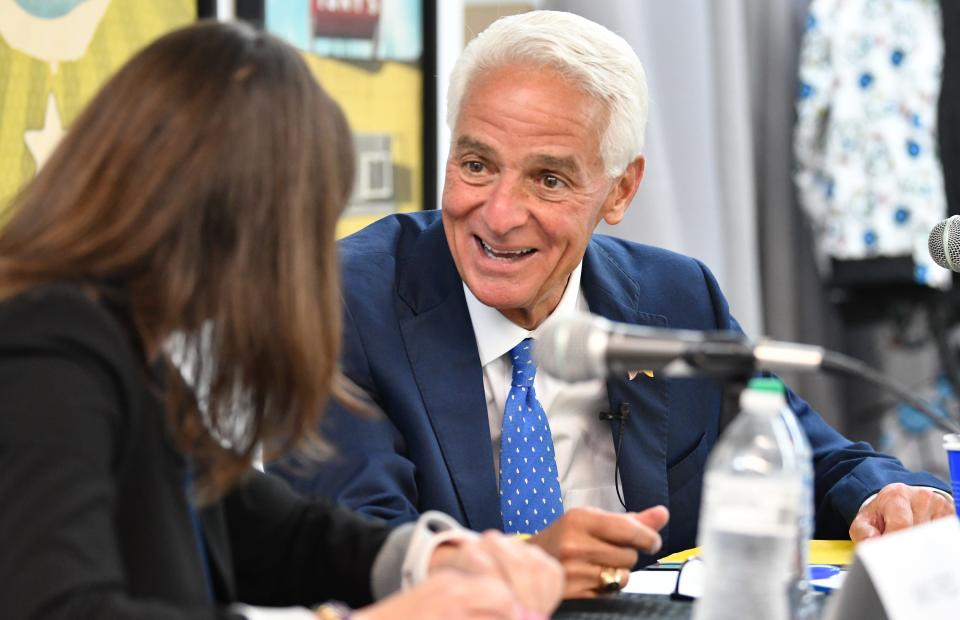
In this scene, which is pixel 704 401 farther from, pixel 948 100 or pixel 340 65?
pixel 948 100

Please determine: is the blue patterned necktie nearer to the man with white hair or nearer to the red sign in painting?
the man with white hair

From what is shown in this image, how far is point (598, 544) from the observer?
5.11ft

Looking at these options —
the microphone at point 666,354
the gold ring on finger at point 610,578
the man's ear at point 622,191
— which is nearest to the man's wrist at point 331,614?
the microphone at point 666,354

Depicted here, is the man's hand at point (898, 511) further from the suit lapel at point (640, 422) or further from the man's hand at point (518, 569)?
the man's hand at point (518, 569)

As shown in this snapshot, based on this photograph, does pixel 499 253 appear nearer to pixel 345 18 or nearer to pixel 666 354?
pixel 666 354

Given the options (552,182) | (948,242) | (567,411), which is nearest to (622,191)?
(552,182)

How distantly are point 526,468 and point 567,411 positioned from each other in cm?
17

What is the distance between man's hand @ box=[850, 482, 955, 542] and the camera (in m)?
1.88

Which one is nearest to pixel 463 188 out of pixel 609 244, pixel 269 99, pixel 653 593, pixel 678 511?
pixel 609 244

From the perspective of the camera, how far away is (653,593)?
5.25 ft

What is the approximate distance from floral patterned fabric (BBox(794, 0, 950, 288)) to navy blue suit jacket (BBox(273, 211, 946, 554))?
257cm

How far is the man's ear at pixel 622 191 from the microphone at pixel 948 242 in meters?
0.70

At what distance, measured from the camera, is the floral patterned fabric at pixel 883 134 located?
187 inches

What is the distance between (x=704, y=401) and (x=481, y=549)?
3.64 ft
